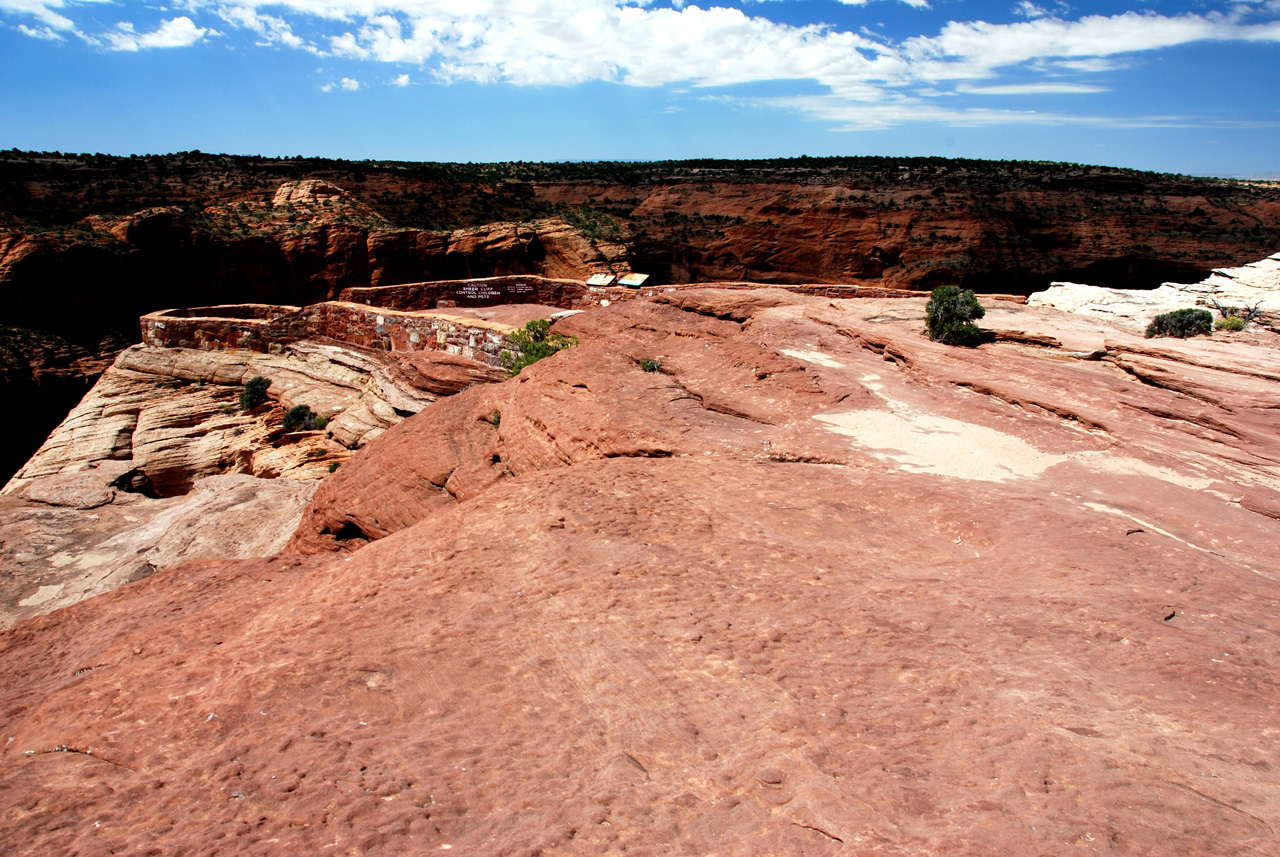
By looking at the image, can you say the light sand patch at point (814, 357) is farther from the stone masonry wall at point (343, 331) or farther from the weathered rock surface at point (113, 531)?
the weathered rock surface at point (113, 531)

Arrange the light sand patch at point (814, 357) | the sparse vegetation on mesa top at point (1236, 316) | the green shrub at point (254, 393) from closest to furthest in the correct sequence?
the light sand patch at point (814, 357) < the sparse vegetation on mesa top at point (1236, 316) < the green shrub at point (254, 393)

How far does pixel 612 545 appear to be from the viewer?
5594mm

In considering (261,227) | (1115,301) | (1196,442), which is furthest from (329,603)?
(261,227)

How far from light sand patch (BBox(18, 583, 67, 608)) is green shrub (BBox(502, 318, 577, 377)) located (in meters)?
7.21

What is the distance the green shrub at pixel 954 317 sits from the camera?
11.3 meters

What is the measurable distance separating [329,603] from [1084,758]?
4540 millimetres

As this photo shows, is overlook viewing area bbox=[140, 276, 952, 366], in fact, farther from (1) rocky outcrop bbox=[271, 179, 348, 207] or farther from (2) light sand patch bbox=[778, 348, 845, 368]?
(1) rocky outcrop bbox=[271, 179, 348, 207]

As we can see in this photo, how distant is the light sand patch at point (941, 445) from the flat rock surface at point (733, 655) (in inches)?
1.7

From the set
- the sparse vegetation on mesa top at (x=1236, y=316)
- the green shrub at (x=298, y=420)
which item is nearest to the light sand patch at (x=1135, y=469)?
the sparse vegetation on mesa top at (x=1236, y=316)

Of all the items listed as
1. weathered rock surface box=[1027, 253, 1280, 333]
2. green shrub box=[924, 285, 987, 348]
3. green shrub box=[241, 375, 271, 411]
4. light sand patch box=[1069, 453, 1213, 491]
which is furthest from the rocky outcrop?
light sand patch box=[1069, 453, 1213, 491]

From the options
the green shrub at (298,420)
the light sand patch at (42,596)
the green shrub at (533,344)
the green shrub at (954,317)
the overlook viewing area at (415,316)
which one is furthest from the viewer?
the green shrub at (298,420)

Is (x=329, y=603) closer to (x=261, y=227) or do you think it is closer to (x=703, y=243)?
(x=261, y=227)

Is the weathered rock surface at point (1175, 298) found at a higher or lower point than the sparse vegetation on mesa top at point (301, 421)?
higher

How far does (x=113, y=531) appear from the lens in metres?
11.6
